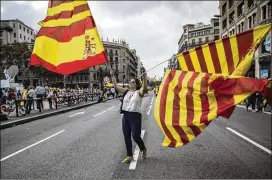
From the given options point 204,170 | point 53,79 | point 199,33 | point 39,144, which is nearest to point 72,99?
point 39,144

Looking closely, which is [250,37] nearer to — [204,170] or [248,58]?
[248,58]

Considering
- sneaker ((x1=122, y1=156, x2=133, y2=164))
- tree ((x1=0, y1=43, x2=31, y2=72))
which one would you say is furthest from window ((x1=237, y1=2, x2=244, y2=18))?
sneaker ((x1=122, y1=156, x2=133, y2=164))

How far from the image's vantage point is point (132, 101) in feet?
18.8

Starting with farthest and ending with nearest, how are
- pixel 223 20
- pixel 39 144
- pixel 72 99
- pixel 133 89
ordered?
pixel 223 20 → pixel 72 99 → pixel 39 144 → pixel 133 89

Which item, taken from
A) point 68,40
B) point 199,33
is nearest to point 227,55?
point 68,40

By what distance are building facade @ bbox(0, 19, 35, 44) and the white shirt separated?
84804 millimetres

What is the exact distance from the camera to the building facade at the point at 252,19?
32.5m

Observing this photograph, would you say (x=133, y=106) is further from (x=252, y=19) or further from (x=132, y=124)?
(x=252, y=19)

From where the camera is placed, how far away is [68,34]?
4172 millimetres

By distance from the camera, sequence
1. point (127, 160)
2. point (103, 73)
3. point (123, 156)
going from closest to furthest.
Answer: point (127, 160) → point (123, 156) → point (103, 73)

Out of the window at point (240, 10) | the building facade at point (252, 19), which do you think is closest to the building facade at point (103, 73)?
the building facade at point (252, 19)

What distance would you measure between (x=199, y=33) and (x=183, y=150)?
110 meters

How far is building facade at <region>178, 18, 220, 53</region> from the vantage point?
10362 cm

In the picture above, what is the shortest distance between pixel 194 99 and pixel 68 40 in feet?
6.70
